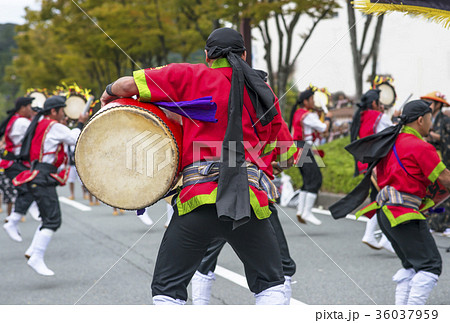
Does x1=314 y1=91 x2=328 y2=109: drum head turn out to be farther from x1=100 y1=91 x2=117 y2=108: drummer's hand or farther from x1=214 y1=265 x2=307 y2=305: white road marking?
x1=100 y1=91 x2=117 y2=108: drummer's hand

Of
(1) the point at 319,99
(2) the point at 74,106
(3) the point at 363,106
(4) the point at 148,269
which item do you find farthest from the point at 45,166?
(1) the point at 319,99

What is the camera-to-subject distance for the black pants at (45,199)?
6445 millimetres

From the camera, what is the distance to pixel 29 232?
974 centimetres

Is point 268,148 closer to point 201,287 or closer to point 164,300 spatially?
point 164,300

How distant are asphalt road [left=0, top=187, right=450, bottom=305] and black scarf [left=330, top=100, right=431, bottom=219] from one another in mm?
838

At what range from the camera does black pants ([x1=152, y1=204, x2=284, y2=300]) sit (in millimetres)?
3156

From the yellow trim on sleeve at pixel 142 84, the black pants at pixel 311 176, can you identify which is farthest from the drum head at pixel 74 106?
the yellow trim on sleeve at pixel 142 84

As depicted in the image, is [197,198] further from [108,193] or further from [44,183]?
[44,183]

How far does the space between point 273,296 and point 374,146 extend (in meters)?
1.85

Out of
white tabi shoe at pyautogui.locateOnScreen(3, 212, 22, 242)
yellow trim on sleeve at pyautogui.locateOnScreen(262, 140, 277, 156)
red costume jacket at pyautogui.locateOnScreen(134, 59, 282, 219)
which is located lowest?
white tabi shoe at pyautogui.locateOnScreen(3, 212, 22, 242)

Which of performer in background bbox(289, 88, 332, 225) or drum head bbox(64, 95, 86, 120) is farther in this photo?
performer in background bbox(289, 88, 332, 225)

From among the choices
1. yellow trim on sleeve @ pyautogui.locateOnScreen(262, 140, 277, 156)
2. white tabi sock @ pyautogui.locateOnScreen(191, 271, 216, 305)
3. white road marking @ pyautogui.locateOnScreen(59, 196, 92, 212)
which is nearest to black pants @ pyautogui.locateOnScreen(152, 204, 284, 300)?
yellow trim on sleeve @ pyautogui.locateOnScreen(262, 140, 277, 156)

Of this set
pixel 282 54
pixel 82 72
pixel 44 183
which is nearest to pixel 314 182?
pixel 44 183

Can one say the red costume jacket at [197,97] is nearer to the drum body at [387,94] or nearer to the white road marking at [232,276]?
the white road marking at [232,276]
